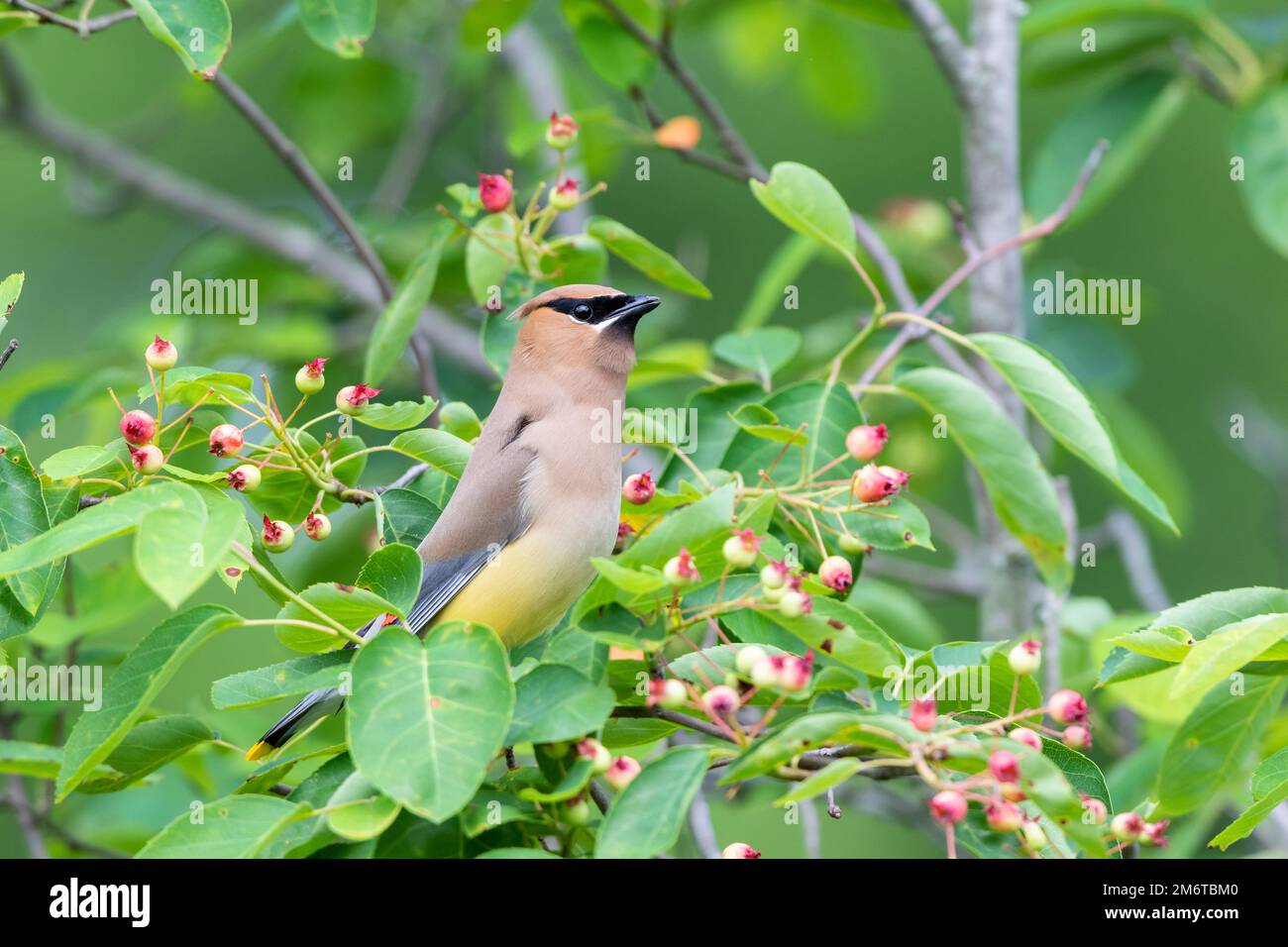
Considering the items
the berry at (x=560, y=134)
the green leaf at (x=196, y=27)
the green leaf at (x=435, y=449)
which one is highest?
the green leaf at (x=196, y=27)

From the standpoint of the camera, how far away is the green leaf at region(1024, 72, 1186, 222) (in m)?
4.90

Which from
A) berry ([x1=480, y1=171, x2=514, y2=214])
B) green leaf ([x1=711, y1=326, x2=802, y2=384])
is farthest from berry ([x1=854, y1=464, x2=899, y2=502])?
berry ([x1=480, y1=171, x2=514, y2=214])

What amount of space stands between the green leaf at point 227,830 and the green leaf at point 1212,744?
1.43m

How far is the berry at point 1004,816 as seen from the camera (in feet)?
7.10

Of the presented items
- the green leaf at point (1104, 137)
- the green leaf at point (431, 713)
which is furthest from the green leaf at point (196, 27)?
the green leaf at point (1104, 137)

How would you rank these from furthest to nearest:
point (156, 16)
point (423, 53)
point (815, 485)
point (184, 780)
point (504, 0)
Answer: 1. point (423, 53)
2. point (184, 780)
3. point (504, 0)
4. point (156, 16)
5. point (815, 485)

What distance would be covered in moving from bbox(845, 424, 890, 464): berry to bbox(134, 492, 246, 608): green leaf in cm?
108

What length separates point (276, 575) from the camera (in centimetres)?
288

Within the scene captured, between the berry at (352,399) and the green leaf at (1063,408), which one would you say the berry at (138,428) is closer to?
the berry at (352,399)

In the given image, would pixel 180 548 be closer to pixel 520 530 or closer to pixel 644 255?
pixel 520 530
